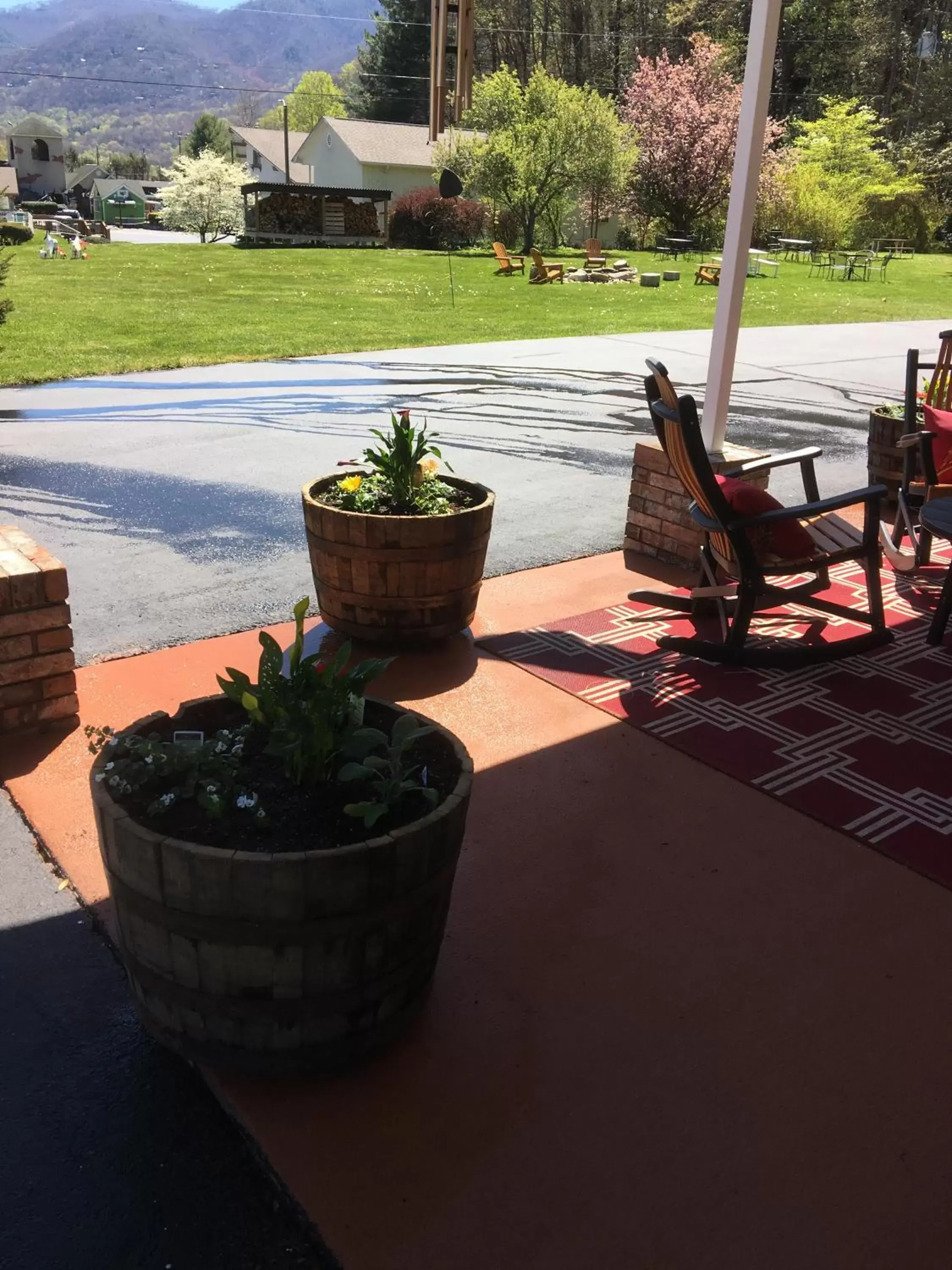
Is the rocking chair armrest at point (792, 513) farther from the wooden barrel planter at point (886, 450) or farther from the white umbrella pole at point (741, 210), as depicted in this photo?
the wooden barrel planter at point (886, 450)

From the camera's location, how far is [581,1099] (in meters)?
2.00

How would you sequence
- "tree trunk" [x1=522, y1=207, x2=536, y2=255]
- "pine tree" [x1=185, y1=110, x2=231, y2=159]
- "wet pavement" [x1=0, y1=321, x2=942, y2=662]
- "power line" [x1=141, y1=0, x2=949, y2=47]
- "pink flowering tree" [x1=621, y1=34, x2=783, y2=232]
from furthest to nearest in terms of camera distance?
"pine tree" [x1=185, y1=110, x2=231, y2=159], "power line" [x1=141, y1=0, x2=949, y2=47], "pink flowering tree" [x1=621, y1=34, x2=783, y2=232], "tree trunk" [x1=522, y1=207, x2=536, y2=255], "wet pavement" [x1=0, y1=321, x2=942, y2=662]

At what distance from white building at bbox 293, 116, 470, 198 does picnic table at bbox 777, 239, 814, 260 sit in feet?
50.3

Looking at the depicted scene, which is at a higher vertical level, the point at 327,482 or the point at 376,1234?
the point at 327,482

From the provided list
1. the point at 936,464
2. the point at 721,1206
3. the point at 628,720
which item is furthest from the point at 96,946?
the point at 936,464

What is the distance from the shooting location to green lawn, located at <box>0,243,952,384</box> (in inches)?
457

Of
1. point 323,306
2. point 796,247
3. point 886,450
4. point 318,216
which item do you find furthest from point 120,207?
point 886,450

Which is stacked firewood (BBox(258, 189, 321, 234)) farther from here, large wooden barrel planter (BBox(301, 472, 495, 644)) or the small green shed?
large wooden barrel planter (BBox(301, 472, 495, 644))

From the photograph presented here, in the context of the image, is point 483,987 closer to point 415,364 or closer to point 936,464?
point 936,464

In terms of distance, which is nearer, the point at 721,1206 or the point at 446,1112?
the point at 721,1206

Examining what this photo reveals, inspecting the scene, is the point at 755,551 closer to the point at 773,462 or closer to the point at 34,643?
the point at 773,462

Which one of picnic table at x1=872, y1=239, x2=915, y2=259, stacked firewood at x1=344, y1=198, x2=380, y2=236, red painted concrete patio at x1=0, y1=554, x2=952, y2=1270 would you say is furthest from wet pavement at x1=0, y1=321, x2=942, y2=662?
stacked firewood at x1=344, y1=198, x2=380, y2=236

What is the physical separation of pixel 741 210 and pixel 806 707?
2128mm

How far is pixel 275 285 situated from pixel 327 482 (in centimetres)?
1708
